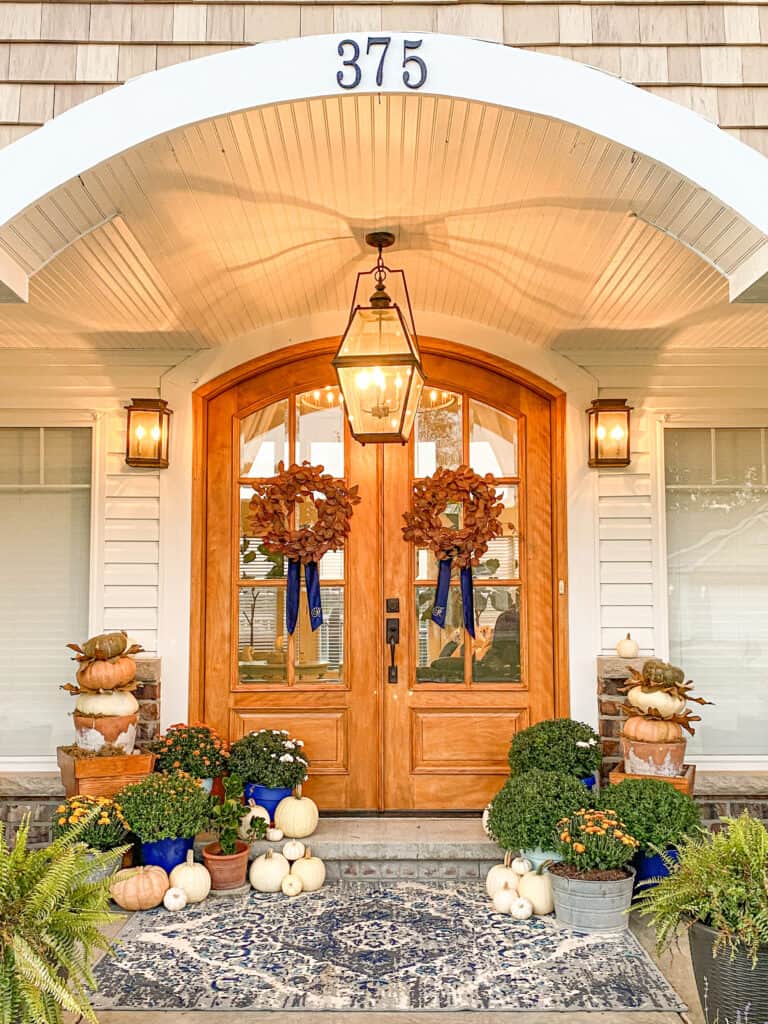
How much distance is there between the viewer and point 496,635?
519 centimetres

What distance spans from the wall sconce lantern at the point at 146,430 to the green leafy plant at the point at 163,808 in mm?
1642

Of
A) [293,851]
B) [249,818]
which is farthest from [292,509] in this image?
[293,851]

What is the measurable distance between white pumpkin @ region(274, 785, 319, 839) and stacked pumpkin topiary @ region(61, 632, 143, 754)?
2.54 ft

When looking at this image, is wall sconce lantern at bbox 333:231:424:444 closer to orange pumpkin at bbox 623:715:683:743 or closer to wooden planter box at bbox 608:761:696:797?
orange pumpkin at bbox 623:715:683:743

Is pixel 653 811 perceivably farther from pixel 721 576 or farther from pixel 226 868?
pixel 226 868

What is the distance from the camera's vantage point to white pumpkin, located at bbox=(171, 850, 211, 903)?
403cm

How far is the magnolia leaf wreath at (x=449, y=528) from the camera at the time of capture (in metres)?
4.78

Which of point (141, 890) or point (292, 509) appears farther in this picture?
point (292, 509)

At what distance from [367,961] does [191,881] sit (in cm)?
92

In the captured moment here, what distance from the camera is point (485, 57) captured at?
2906mm

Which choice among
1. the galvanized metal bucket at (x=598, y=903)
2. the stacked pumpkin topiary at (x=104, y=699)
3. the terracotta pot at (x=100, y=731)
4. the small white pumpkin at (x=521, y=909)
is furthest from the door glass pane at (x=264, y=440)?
the galvanized metal bucket at (x=598, y=903)

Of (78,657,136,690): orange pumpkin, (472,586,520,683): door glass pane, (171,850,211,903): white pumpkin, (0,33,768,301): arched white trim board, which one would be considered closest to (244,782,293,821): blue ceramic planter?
(171,850,211,903): white pumpkin

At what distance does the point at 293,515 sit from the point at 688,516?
7.04 ft

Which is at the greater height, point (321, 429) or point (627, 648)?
point (321, 429)
